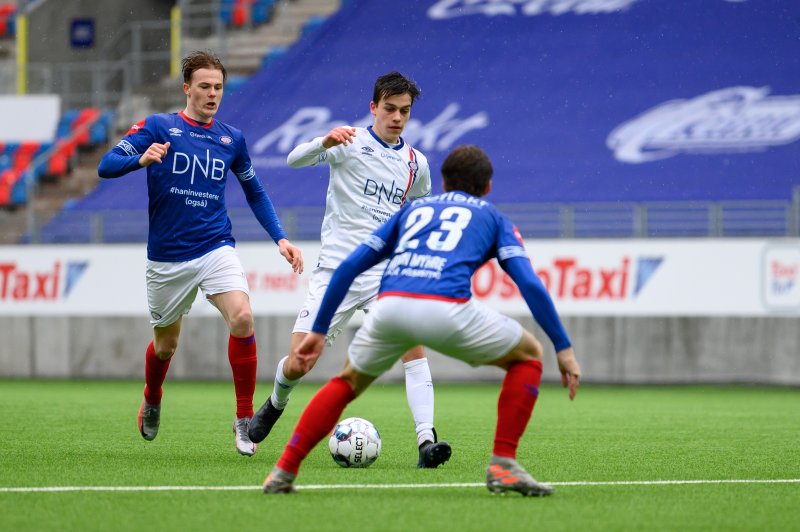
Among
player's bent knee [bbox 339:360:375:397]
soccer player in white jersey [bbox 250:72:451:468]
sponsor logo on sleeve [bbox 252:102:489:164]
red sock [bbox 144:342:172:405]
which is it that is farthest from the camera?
sponsor logo on sleeve [bbox 252:102:489:164]

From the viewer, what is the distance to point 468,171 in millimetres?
5785

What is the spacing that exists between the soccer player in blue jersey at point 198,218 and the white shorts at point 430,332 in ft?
6.60

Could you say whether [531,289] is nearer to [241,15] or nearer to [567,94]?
[567,94]

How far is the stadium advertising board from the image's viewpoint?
49.8ft

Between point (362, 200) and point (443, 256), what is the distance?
223 cm

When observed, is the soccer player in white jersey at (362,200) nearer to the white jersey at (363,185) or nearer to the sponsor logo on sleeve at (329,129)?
the white jersey at (363,185)

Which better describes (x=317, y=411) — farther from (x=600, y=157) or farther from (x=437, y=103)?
(x=437, y=103)

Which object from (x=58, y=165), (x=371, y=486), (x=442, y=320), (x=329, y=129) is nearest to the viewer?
(x=442, y=320)

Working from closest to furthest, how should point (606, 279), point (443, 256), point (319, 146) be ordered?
1. point (443, 256)
2. point (319, 146)
3. point (606, 279)

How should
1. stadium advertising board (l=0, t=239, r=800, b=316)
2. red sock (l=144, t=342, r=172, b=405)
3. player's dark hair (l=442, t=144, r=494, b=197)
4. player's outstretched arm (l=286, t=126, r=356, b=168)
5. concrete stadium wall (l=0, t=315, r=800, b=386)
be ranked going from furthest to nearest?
concrete stadium wall (l=0, t=315, r=800, b=386) < stadium advertising board (l=0, t=239, r=800, b=316) < red sock (l=144, t=342, r=172, b=405) < player's outstretched arm (l=286, t=126, r=356, b=168) < player's dark hair (l=442, t=144, r=494, b=197)

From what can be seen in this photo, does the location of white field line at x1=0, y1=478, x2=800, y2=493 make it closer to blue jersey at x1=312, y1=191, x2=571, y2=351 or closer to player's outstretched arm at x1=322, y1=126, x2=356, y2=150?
blue jersey at x1=312, y1=191, x2=571, y2=351

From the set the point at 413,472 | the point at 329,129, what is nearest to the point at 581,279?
the point at 329,129

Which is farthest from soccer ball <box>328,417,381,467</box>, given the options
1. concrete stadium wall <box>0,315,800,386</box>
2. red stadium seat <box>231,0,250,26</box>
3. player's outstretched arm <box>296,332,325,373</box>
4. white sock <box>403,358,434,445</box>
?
red stadium seat <box>231,0,250,26</box>

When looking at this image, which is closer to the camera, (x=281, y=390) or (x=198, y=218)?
(x=281, y=390)
